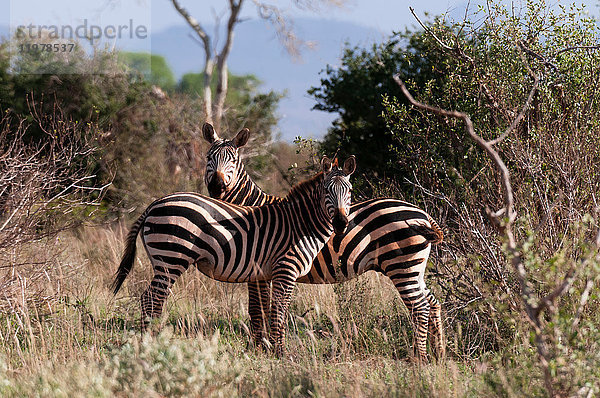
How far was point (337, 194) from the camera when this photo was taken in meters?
5.25

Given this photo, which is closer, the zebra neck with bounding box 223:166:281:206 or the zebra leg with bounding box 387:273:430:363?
the zebra leg with bounding box 387:273:430:363

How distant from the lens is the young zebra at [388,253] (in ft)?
18.1

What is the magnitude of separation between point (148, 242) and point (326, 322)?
2100 millimetres

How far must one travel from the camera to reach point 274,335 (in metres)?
5.38

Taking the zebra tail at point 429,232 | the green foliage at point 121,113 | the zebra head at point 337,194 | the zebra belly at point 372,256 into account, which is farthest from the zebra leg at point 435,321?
the green foliage at point 121,113

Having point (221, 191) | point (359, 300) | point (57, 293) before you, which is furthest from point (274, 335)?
point (57, 293)

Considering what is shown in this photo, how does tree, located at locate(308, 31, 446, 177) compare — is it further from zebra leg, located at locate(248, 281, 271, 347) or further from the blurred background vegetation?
zebra leg, located at locate(248, 281, 271, 347)

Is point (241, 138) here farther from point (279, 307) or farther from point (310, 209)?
point (279, 307)

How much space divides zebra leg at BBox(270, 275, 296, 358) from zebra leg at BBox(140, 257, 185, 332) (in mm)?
786

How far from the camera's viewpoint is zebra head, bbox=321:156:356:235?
519cm

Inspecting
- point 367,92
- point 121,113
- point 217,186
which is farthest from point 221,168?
point 121,113

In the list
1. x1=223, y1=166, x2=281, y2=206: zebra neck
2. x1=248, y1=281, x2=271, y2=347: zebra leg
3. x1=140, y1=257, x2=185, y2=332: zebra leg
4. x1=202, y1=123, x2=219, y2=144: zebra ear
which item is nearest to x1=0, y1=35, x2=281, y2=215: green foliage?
x1=202, y1=123, x2=219, y2=144: zebra ear

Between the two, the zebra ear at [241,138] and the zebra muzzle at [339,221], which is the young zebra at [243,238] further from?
the zebra ear at [241,138]

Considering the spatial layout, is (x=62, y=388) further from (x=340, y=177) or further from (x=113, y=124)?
(x=113, y=124)
